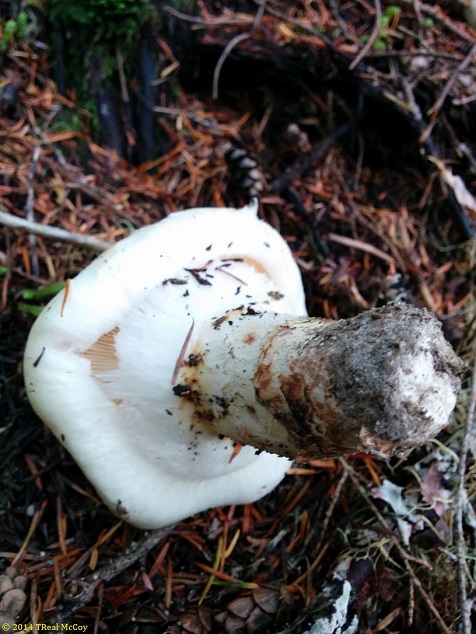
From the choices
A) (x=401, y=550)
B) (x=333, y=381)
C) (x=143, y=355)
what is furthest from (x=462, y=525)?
(x=143, y=355)

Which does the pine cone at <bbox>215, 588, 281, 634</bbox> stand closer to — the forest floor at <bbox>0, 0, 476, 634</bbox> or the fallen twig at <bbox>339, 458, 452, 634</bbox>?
the forest floor at <bbox>0, 0, 476, 634</bbox>

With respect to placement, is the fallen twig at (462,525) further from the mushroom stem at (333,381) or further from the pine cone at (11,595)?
the pine cone at (11,595)

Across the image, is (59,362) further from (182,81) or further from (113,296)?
(182,81)

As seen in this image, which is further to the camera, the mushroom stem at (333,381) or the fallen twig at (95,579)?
the fallen twig at (95,579)

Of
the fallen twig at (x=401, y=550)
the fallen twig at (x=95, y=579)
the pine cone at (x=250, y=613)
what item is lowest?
the fallen twig at (x=95, y=579)

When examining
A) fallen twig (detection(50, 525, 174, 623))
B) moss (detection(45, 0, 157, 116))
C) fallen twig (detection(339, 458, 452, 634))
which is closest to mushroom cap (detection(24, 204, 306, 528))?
fallen twig (detection(50, 525, 174, 623))

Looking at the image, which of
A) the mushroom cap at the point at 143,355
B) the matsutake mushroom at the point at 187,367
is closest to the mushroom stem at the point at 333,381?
the matsutake mushroom at the point at 187,367

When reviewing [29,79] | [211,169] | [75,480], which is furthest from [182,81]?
[75,480]
